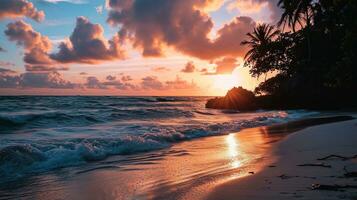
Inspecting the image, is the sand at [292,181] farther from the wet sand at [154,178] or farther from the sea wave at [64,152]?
the sea wave at [64,152]

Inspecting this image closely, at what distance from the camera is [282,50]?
3997 cm

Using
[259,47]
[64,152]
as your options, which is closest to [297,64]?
[259,47]

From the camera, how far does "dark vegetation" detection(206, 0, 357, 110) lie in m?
33.5

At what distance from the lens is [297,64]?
37469 mm

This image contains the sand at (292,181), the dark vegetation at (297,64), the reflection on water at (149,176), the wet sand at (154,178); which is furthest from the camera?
the dark vegetation at (297,64)

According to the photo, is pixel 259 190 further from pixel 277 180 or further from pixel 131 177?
pixel 131 177

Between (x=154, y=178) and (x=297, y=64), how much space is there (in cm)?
3379

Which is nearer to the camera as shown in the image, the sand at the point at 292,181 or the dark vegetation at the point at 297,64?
the sand at the point at 292,181

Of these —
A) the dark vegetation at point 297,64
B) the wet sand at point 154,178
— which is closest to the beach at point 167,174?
the wet sand at point 154,178

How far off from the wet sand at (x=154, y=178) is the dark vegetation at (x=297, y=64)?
943 inches

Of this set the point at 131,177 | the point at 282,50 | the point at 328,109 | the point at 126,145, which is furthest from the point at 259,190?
the point at 282,50

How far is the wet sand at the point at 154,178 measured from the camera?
5182 millimetres

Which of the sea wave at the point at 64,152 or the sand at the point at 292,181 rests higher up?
the sand at the point at 292,181

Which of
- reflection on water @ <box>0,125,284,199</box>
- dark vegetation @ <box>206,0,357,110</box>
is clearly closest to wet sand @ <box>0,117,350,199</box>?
reflection on water @ <box>0,125,284,199</box>
